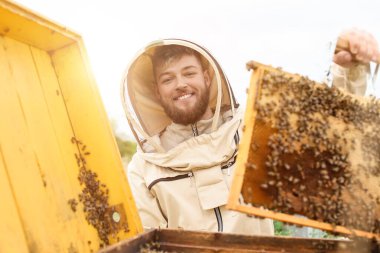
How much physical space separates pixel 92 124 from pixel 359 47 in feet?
8.24

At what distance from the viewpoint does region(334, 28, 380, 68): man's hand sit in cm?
309

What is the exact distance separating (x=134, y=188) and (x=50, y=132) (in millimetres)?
1857

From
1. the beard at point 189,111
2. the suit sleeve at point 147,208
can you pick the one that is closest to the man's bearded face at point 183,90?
the beard at point 189,111

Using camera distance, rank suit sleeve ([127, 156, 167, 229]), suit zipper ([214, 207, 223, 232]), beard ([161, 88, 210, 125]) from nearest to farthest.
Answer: suit zipper ([214, 207, 223, 232]) → suit sleeve ([127, 156, 167, 229]) → beard ([161, 88, 210, 125])

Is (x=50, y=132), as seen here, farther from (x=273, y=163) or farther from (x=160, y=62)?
(x=160, y=62)

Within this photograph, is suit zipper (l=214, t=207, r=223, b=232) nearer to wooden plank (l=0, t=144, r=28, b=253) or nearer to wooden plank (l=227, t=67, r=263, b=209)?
wooden plank (l=227, t=67, r=263, b=209)

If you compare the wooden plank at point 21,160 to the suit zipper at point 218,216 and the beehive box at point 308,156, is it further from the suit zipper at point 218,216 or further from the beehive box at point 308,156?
the suit zipper at point 218,216

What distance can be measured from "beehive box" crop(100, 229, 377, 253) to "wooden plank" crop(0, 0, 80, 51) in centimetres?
181

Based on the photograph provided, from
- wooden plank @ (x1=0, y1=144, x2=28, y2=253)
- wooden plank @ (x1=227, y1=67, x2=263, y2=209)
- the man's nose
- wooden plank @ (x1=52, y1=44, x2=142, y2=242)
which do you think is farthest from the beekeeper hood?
wooden plank @ (x1=0, y1=144, x2=28, y2=253)

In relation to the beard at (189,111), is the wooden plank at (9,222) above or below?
below

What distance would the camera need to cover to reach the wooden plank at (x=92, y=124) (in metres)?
3.11

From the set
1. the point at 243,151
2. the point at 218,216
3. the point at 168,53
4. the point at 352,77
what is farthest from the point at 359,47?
the point at 168,53

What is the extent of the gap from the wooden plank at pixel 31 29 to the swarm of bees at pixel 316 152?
1.77m

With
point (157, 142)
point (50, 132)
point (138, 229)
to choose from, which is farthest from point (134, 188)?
point (50, 132)
